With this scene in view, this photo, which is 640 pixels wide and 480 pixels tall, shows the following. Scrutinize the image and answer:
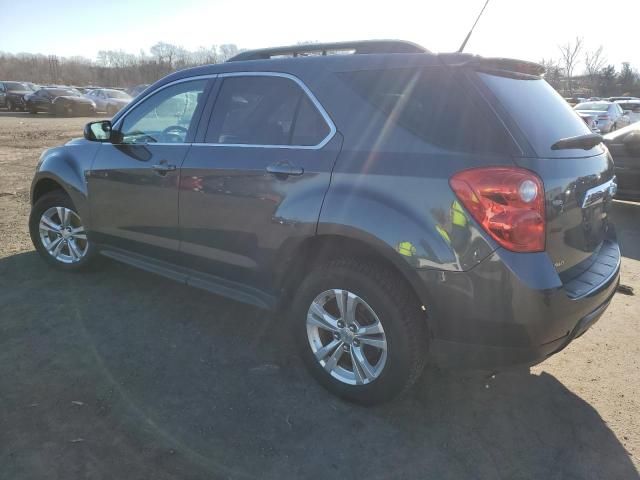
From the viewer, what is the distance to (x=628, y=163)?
274 inches

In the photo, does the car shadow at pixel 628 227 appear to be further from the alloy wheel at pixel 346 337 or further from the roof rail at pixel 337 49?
the alloy wheel at pixel 346 337

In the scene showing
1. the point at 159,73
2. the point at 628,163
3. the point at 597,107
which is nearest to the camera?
the point at 628,163

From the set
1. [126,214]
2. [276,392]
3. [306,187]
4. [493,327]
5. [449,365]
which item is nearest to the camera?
[493,327]

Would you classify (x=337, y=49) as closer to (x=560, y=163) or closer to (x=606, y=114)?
(x=560, y=163)

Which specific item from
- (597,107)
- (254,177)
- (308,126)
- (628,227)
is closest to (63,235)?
(254,177)

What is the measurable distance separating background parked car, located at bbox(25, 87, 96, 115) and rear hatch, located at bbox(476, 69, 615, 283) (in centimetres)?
2971

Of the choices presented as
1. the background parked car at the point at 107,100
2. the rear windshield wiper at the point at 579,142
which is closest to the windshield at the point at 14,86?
the background parked car at the point at 107,100

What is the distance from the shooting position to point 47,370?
301 centimetres

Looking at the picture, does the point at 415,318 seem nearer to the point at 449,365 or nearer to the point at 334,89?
the point at 449,365

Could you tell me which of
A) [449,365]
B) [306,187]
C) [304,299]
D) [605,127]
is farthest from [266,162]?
[605,127]

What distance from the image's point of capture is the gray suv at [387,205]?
2.21m

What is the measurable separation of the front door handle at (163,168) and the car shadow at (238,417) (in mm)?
1119

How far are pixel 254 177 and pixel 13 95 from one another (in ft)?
107

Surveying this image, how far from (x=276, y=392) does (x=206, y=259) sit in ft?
3.38
